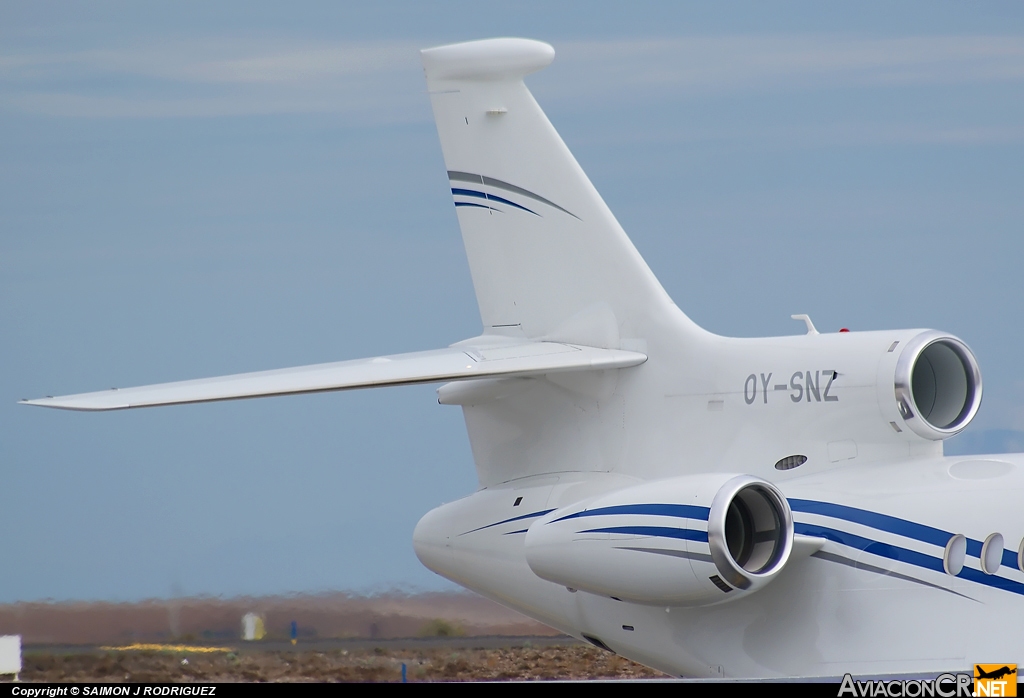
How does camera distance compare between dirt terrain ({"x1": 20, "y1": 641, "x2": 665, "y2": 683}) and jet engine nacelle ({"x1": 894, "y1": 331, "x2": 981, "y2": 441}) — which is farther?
dirt terrain ({"x1": 20, "y1": 641, "x2": 665, "y2": 683})

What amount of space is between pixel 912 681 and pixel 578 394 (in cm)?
301

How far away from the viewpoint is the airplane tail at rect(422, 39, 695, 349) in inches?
339

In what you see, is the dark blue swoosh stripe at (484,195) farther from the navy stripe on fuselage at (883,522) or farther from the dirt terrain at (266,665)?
the dirt terrain at (266,665)

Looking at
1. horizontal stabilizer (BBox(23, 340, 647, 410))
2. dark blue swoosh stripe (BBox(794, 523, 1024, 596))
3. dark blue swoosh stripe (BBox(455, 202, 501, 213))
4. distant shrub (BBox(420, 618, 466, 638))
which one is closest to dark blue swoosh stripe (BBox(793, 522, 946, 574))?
dark blue swoosh stripe (BBox(794, 523, 1024, 596))

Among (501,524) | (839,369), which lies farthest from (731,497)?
(501,524)

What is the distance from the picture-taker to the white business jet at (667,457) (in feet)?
22.6

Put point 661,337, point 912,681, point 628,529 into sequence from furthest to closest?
point 661,337
point 628,529
point 912,681

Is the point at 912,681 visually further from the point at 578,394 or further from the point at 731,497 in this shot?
the point at 578,394

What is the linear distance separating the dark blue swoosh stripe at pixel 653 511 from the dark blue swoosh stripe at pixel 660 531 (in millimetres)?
76

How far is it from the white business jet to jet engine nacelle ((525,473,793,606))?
0.04ft

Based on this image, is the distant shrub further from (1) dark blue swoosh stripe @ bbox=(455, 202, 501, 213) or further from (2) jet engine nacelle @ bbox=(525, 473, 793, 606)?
(1) dark blue swoosh stripe @ bbox=(455, 202, 501, 213)

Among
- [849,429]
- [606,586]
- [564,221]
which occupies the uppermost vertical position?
[564,221]

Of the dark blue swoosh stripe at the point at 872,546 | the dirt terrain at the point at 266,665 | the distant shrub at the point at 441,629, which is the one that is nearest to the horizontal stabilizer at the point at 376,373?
the dark blue swoosh stripe at the point at 872,546

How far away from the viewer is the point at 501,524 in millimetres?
8781
